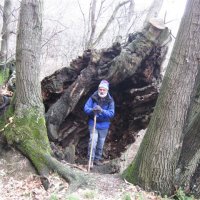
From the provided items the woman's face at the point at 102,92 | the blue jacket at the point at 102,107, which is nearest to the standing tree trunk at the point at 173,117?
the blue jacket at the point at 102,107

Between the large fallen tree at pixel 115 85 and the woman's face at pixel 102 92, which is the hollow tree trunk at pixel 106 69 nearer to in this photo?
the large fallen tree at pixel 115 85

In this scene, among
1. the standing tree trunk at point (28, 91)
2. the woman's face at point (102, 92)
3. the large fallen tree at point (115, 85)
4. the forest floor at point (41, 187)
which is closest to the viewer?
the forest floor at point (41, 187)

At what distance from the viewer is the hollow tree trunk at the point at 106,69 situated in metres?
7.96

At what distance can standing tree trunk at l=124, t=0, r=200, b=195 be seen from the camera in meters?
5.88

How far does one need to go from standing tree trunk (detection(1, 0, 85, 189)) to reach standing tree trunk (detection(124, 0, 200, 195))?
1.96m

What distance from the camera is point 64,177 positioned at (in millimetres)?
6344

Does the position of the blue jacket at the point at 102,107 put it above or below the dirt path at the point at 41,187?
above

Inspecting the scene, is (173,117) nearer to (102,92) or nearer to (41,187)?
(102,92)

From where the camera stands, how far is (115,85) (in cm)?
884

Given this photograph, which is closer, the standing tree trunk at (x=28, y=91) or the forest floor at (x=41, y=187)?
the forest floor at (x=41, y=187)

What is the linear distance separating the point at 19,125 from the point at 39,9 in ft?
8.02

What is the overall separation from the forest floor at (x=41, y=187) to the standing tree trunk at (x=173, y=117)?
37cm

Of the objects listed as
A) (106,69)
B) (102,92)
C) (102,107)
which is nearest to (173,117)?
(102,92)

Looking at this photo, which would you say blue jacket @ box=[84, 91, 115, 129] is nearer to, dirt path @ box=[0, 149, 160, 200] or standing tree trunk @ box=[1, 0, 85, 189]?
standing tree trunk @ box=[1, 0, 85, 189]
